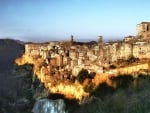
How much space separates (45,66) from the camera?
50.4 m

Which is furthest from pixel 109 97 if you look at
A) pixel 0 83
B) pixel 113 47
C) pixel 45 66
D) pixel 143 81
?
pixel 0 83

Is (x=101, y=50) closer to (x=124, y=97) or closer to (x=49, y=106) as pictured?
(x=49, y=106)

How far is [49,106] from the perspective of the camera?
39.9m

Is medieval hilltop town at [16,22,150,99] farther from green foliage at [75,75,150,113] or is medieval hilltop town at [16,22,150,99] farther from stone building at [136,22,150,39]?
green foliage at [75,75,150,113]

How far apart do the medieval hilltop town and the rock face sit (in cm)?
126

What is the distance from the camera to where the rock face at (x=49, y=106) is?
38.2m

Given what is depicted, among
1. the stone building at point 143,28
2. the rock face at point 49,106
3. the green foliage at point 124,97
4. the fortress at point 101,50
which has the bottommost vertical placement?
the rock face at point 49,106

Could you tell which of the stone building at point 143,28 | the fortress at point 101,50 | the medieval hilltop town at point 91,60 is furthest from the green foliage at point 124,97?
the stone building at point 143,28

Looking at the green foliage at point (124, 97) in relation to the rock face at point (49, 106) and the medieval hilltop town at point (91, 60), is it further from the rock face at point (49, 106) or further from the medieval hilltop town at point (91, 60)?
the rock face at point (49, 106)

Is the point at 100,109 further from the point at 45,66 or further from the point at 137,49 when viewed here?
the point at 45,66

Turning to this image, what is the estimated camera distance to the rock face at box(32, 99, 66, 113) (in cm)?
3825

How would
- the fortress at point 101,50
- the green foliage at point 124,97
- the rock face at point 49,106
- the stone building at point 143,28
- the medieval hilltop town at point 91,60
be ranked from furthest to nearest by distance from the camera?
the stone building at point 143,28, the fortress at point 101,50, the medieval hilltop town at point 91,60, the rock face at point 49,106, the green foliage at point 124,97

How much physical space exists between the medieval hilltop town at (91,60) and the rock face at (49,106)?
1.26 m

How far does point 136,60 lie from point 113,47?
502 cm
